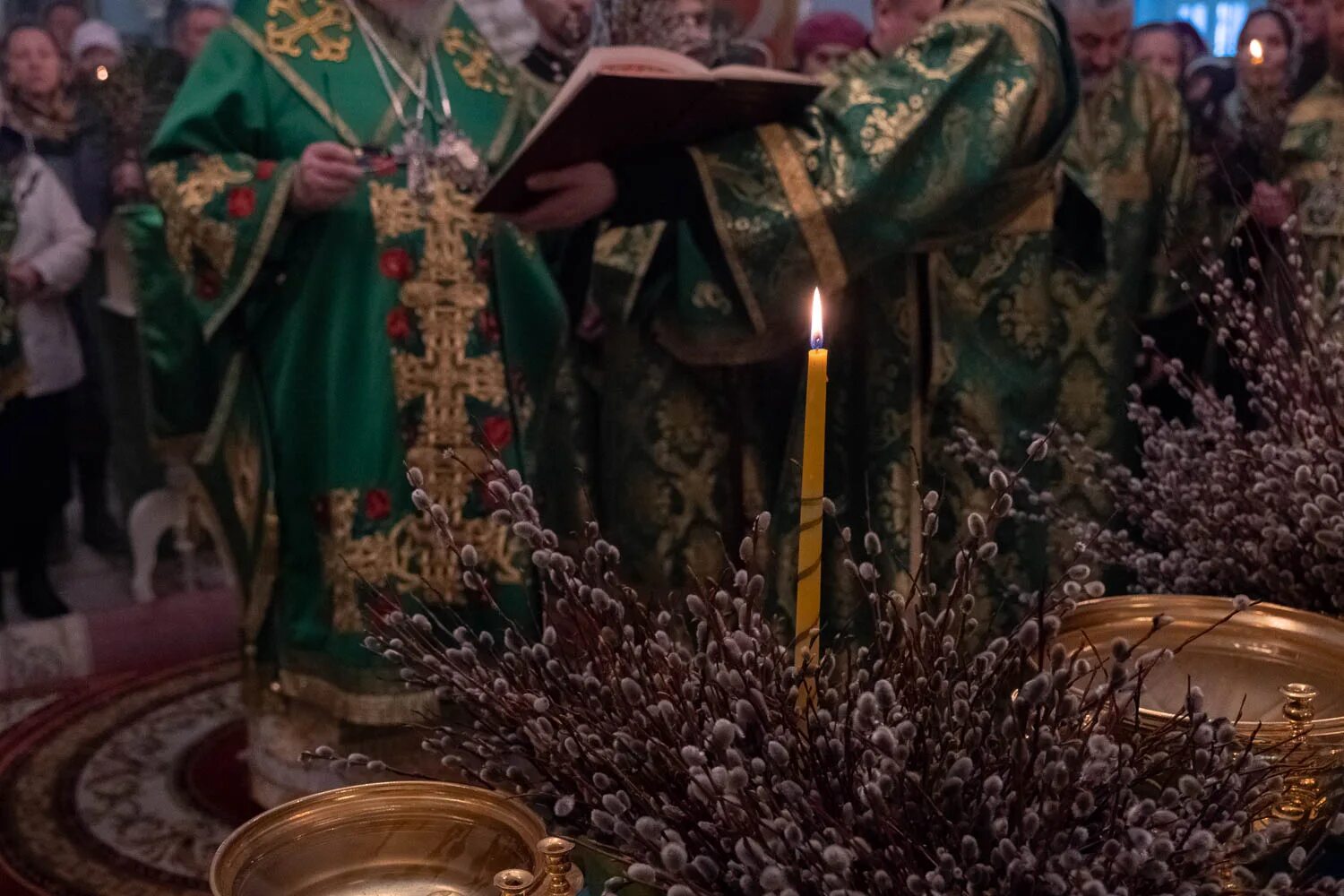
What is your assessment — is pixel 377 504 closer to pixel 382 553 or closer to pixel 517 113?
pixel 382 553

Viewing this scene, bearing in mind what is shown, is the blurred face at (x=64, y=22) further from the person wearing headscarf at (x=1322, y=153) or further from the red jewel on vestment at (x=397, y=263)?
the person wearing headscarf at (x=1322, y=153)

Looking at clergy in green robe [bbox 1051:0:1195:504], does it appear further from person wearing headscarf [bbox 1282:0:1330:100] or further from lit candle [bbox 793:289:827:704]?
lit candle [bbox 793:289:827:704]

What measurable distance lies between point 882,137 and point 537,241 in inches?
→ 28.2

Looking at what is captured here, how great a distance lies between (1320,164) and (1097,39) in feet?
1.93

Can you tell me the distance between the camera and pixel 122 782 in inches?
107

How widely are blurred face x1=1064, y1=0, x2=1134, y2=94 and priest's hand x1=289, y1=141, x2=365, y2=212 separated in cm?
179

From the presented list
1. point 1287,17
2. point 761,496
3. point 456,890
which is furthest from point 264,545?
point 1287,17

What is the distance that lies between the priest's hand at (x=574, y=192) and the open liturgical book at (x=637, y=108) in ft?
0.05

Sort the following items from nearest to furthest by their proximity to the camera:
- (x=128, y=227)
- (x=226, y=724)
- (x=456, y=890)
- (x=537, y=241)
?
(x=456, y=890)
(x=537, y=241)
(x=128, y=227)
(x=226, y=724)

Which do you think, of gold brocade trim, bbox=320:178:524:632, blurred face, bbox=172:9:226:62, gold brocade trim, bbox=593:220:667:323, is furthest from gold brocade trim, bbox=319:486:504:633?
blurred face, bbox=172:9:226:62

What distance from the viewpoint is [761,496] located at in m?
2.40

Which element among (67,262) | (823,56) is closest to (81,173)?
(67,262)

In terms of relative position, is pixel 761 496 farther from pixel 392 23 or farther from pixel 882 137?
pixel 392 23

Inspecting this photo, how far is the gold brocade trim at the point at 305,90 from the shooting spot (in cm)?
216
